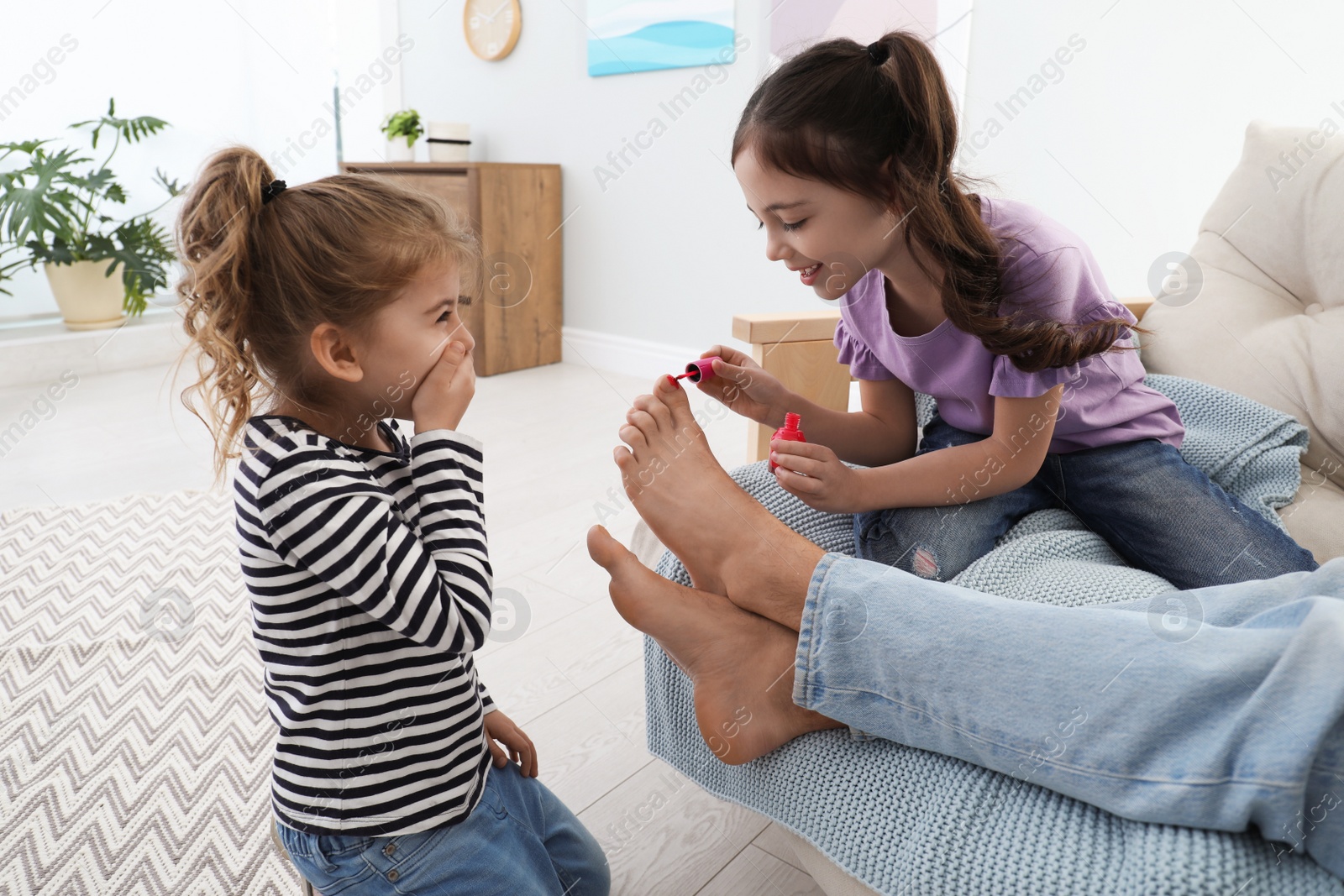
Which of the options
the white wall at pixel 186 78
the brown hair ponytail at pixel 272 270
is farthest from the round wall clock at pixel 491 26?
the brown hair ponytail at pixel 272 270

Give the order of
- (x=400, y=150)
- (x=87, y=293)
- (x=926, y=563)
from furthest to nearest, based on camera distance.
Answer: (x=400, y=150), (x=87, y=293), (x=926, y=563)

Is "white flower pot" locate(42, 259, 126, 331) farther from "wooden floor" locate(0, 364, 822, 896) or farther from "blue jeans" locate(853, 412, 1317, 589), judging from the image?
"blue jeans" locate(853, 412, 1317, 589)

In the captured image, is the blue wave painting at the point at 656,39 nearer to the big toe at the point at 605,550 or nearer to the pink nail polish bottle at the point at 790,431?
the pink nail polish bottle at the point at 790,431

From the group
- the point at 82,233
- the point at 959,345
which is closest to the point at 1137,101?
the point at 959,345

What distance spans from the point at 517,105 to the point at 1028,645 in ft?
9.66

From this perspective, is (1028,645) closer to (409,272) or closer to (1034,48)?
(409,272)

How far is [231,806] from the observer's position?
1.00 meters

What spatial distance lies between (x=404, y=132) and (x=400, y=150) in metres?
0.12

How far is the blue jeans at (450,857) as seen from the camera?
66cm

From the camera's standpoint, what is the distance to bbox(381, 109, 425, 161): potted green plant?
3.08 meters

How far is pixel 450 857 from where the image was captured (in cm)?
68

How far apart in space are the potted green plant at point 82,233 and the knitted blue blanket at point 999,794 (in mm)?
2679

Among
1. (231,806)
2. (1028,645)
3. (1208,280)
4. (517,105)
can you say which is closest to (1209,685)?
(1028,645)

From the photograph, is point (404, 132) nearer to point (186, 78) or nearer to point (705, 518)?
point (186, 78)
